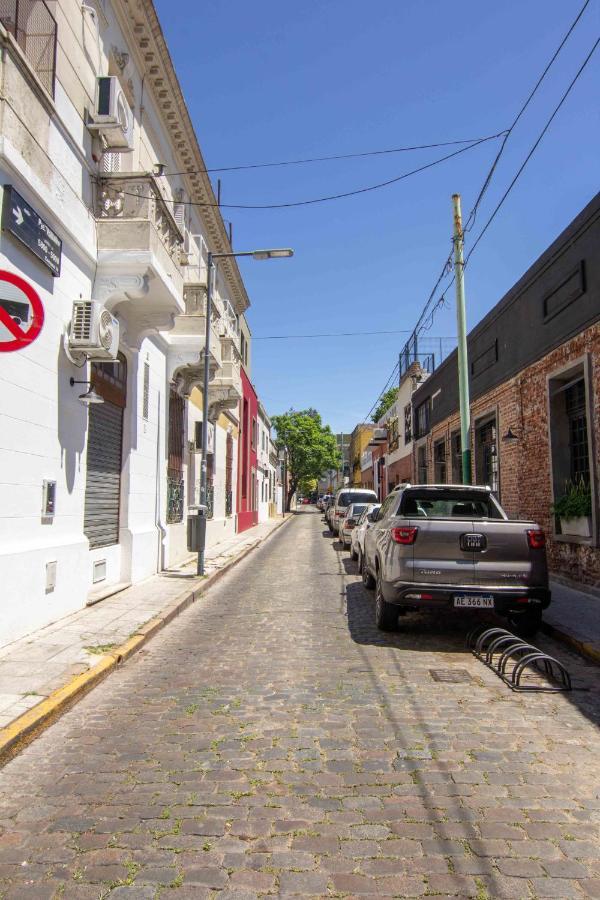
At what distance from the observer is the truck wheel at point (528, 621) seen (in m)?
7.05

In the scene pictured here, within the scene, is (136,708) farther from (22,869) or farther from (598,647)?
(598,647)

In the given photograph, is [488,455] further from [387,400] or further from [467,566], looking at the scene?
[387,400]

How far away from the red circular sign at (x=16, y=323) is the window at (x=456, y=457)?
1439 cm

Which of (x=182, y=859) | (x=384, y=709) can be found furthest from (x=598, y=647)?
(x=182, y=859)

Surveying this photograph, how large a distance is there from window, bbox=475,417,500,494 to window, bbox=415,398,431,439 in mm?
6686

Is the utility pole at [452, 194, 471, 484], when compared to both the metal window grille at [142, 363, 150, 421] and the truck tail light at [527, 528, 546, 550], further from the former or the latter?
the metal window grille at [142, 363, 150, 421]

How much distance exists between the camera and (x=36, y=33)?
23.7ft

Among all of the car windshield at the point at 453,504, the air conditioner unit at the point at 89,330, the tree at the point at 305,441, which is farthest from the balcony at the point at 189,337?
the tree at the point at 305,441

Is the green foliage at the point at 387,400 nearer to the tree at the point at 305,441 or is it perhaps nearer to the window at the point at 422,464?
the tree at the point at 305,441

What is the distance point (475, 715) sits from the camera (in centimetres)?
457

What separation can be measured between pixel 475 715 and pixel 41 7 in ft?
29.8

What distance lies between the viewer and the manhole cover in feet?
18.0

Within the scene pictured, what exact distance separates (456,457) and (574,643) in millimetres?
12674

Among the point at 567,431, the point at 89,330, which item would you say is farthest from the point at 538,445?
the point at 89,330
